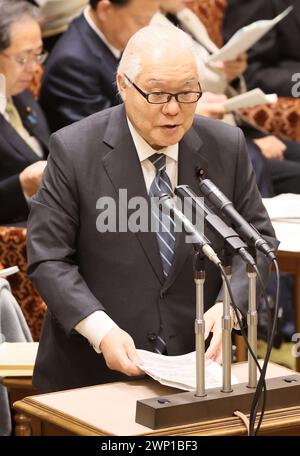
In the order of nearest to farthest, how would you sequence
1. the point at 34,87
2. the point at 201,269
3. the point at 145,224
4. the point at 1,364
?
the point at 201,269, the point at 145,224, the point at 1,364, the point at 34,87

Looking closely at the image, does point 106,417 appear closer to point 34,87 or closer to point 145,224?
point 145,224

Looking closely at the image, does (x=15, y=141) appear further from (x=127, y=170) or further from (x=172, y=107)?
(x=172, y=107)


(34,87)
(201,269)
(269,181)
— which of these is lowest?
(269,181)

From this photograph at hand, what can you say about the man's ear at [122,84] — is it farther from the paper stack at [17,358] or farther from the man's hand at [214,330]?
the paper stack at [17,358]

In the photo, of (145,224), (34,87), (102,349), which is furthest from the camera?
(34,87)

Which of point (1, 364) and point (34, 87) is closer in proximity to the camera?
point (1, 364)

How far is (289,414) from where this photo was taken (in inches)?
112

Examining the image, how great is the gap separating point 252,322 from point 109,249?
2.16 feet

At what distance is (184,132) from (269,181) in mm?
3306

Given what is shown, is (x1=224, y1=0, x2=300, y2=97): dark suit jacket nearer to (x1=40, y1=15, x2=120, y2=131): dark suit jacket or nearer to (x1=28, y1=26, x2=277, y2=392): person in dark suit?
(x1=40, y1=15, x2=120, y2=131): dark suit jacket

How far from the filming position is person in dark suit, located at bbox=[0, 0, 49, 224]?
5473 millimetres

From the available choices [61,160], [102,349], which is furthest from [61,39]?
[102,349]

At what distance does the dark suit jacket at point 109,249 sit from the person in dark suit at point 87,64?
271cm

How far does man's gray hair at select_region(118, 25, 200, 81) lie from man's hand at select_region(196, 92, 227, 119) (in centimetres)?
265
